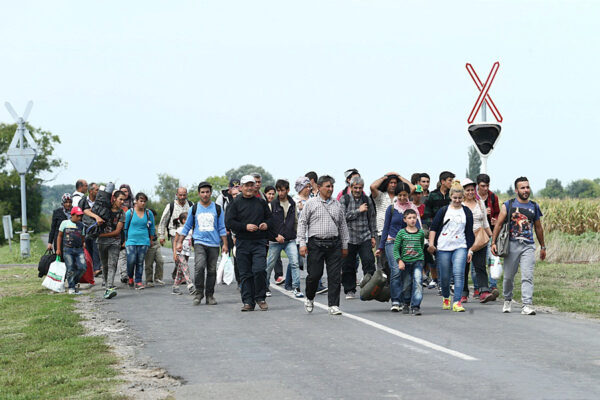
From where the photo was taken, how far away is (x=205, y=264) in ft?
45.9

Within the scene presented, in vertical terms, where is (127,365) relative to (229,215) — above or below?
below

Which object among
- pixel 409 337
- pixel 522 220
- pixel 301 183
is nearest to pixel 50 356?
pixel 409 337

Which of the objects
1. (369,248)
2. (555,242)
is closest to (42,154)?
(555,242)

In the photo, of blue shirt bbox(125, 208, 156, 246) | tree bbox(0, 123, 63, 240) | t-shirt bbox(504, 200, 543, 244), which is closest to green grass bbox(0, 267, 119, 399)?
blue shirt bbox(125, 208, 156, 246)

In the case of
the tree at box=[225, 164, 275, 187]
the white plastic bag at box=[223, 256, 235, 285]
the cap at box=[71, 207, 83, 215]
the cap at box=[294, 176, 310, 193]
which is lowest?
the white plastic bag at box=[223, 256, 235, 285]

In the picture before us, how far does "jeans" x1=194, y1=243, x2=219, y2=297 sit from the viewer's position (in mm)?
13817

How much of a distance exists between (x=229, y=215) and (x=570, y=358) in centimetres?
632

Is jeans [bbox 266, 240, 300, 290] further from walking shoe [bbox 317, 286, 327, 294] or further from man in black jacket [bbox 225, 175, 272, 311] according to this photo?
man in black jacket [bbox 225, 175, 272, 311]

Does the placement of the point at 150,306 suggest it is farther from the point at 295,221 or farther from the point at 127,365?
the point at 127,365

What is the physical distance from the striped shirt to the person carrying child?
17.1 ft

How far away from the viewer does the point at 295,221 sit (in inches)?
604

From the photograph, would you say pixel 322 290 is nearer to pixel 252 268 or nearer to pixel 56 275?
pixel 252 268

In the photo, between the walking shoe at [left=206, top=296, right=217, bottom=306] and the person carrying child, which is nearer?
the walking shoe at [left=206, top=296, right=217, bottom=306]

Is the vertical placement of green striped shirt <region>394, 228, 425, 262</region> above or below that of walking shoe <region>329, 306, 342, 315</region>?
above
